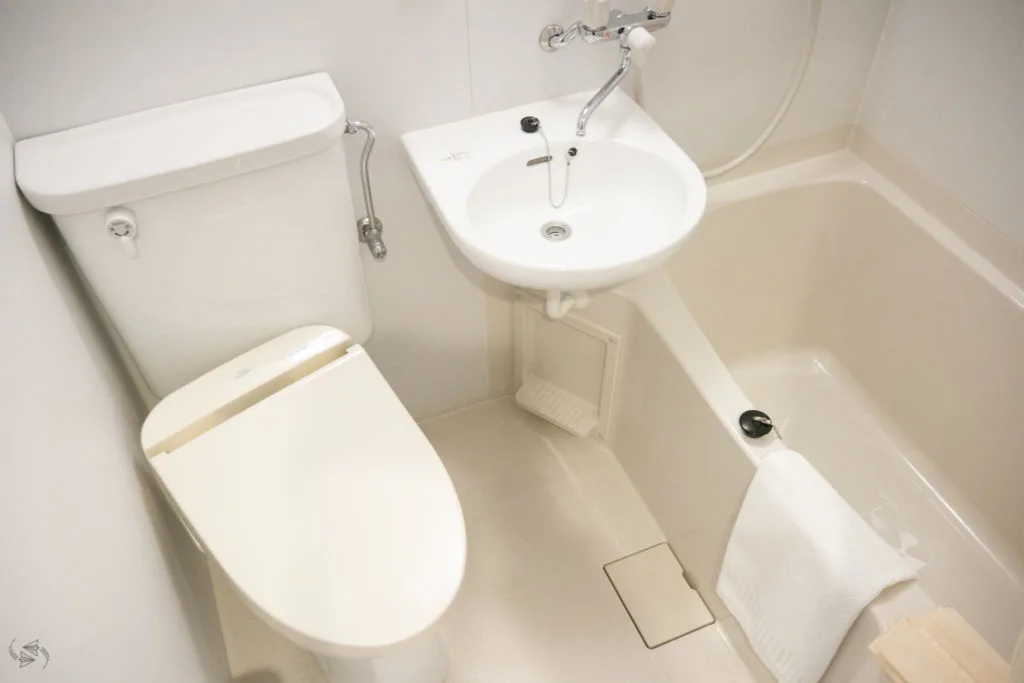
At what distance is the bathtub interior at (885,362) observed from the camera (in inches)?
52.9

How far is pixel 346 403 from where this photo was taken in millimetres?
1143

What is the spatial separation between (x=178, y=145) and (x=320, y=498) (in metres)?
0.51

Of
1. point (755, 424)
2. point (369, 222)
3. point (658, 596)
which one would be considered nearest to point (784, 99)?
point (755, 424)

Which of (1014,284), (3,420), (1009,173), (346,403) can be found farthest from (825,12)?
(3,420)

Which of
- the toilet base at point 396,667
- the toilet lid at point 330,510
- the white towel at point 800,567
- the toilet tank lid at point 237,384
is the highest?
the toilet tank lid at point 237,384

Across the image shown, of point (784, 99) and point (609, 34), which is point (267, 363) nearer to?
point (609, 34)

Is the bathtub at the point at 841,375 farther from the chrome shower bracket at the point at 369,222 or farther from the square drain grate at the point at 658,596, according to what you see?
the chrome shower bracket at the point at 369,222

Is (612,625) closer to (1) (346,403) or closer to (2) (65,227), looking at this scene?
(1) (346,403)

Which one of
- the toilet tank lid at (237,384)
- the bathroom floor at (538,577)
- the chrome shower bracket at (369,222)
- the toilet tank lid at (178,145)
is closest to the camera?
the toilet tank lid at (178,145)

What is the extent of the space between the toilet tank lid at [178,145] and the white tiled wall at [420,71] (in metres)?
0.03

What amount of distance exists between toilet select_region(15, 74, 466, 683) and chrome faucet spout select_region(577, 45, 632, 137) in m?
0.39

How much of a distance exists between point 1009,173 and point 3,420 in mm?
1484

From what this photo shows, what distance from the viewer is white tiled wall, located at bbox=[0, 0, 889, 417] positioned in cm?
99

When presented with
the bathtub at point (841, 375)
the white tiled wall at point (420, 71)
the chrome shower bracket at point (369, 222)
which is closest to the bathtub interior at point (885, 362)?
the bathtub at point (841, 375)
